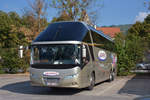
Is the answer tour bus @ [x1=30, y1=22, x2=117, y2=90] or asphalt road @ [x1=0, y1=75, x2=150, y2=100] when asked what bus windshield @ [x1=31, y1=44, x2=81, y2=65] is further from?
asphalt road @ [x1=0, y1=75, x2=150, y2=100]

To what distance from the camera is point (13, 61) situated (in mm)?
25938

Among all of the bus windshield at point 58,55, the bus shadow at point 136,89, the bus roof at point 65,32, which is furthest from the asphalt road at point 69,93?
the bus roof at point 65,32

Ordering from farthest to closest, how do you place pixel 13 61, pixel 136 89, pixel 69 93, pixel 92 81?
pixel 13 61 < pixel 136 89 < pixel 92 81 < pixel 69 93

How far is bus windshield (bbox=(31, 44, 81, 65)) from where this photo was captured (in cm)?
1162

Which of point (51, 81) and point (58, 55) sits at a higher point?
point (58, 55)

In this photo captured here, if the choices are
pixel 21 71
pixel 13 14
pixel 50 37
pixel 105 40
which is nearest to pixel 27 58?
pixel 21 71

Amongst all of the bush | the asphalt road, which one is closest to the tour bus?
the asphalt road

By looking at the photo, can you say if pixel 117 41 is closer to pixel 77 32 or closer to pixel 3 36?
pixel 77 32

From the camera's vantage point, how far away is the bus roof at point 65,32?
12070 mm

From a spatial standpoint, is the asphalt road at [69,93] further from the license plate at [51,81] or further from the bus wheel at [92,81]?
the license plate at [51,81]

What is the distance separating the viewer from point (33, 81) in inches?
463

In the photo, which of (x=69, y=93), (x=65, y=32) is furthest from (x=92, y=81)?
(x=65, y=32)

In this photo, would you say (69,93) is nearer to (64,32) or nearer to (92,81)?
(92,81)

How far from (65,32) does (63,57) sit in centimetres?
142
